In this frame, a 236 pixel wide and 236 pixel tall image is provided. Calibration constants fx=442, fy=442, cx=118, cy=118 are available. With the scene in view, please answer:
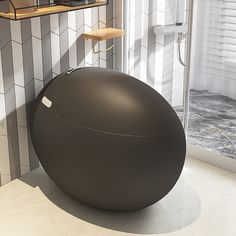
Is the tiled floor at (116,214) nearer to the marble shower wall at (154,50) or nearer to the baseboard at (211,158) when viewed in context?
the baseboard at (211,158)

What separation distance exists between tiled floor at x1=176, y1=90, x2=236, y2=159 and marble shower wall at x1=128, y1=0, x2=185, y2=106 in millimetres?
120

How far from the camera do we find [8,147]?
1.99 m

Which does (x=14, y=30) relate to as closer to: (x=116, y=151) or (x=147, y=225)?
(x=116, y=151)

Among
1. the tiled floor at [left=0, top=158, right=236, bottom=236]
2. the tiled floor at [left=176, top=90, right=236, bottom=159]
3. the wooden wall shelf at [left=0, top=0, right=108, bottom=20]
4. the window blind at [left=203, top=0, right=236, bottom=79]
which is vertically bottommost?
the tiled floor at [left=0, top=158, right=236, bottom=236]

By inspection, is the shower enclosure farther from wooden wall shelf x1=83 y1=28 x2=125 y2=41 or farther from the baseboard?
wooden wall shelf x1=83 y1=28 x2=125 y2=41

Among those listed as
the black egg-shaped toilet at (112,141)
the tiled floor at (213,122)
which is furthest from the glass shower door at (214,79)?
the black egg-shaped toilet at (112,141)

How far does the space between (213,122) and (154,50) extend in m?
0.52

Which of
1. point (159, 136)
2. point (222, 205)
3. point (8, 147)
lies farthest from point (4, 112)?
point (222, 205)

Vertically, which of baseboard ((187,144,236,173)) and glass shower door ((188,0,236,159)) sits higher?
glass shower door ((188,0,236,159))

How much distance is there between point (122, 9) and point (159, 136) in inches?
36.3

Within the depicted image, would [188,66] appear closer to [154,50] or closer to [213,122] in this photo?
[154,50]

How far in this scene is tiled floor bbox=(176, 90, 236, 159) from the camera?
2.36m

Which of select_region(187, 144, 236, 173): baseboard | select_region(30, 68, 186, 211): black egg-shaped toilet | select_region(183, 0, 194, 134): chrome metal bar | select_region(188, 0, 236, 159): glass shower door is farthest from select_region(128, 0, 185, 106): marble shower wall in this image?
select_region(30, 68, 186, 211): black egg-shaped toilet

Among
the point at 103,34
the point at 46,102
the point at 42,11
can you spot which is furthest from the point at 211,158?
the point at 42,11
